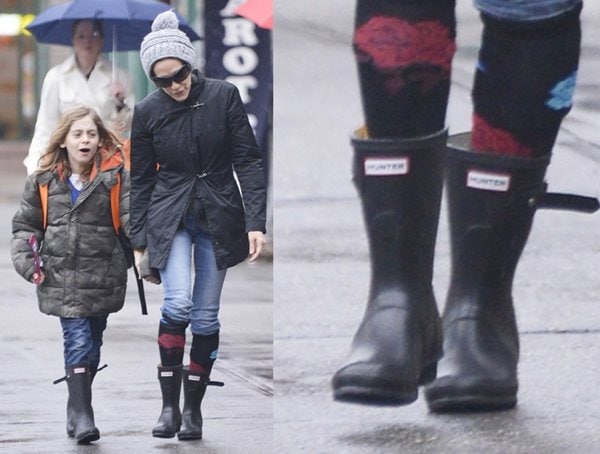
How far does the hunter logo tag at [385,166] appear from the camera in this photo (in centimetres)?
580

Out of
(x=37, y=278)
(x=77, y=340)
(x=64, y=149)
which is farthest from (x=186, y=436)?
(x=64, y=149)

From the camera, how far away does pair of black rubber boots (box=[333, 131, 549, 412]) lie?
229 inches

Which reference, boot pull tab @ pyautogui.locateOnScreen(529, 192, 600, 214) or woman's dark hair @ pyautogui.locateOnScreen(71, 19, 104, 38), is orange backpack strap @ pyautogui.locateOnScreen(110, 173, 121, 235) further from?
woman's dark hair @ pyautogui.locateOnScreen(71, 19, 104, 38)

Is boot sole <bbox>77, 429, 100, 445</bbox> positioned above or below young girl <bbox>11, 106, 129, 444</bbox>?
below

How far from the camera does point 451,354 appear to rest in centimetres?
592

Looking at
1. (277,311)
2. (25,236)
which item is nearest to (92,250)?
(25,236)

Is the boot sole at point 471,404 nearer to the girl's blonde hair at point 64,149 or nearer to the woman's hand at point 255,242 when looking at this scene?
the woman's hand at point 255,242

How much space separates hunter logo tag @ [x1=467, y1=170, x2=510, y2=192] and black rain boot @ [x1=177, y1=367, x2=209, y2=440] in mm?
2135

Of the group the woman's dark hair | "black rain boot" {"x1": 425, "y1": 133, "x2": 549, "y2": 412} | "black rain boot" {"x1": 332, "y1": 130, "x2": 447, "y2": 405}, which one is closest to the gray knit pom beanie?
"black rain boot" {"x1": 332, "y1": 130, "x2": 447, "y2": 405}

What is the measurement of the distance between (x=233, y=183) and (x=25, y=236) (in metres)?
0.95

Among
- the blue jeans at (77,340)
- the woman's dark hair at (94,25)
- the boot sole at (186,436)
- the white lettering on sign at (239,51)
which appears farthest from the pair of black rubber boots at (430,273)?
the white lettering on sign at (239,51)

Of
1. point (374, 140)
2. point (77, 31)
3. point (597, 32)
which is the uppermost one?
point (597, 32)

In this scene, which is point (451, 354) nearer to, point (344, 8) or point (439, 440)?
point (439, 440)

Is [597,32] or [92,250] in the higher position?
[597,32]
